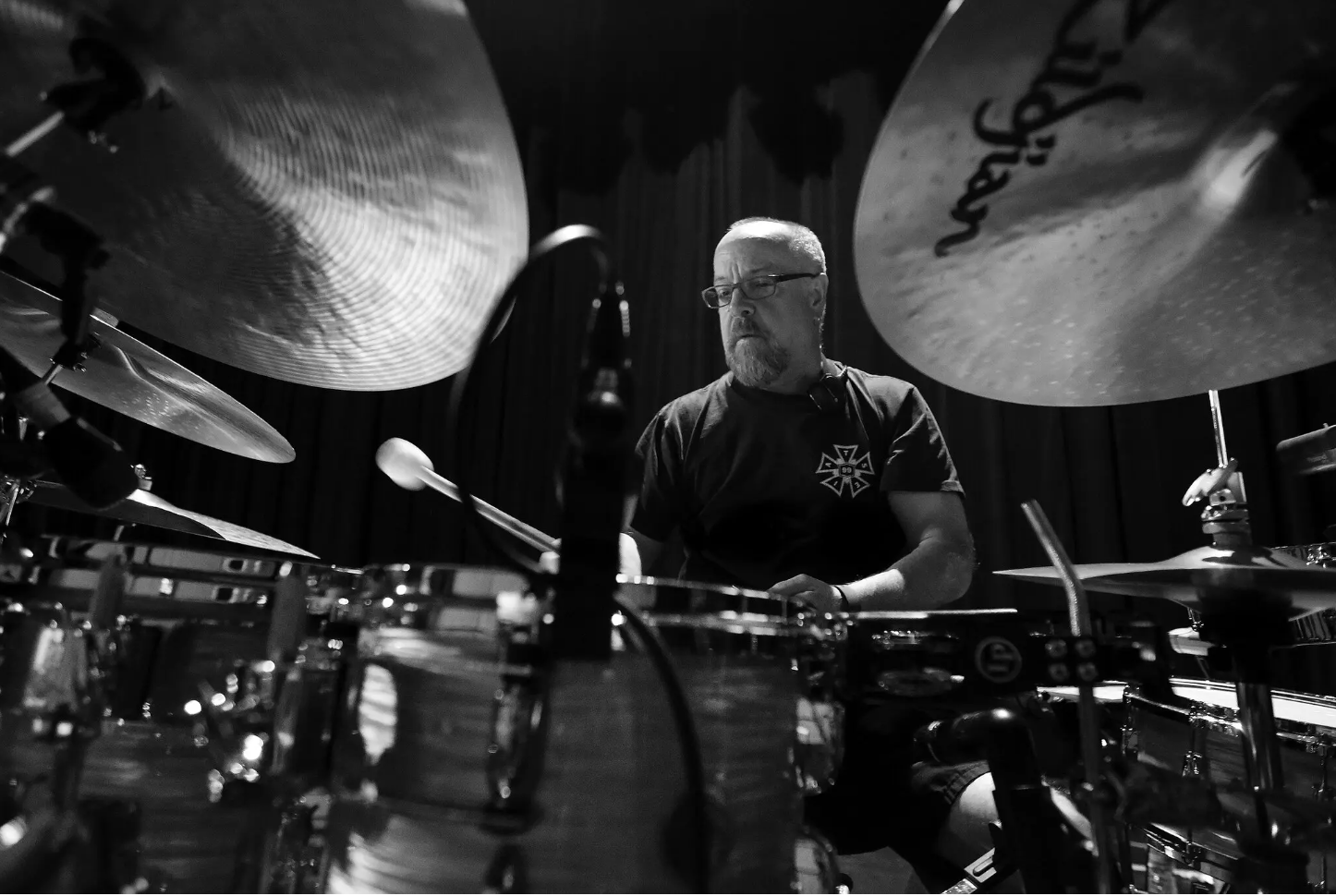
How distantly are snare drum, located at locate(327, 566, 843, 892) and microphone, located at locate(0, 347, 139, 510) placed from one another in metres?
0.20

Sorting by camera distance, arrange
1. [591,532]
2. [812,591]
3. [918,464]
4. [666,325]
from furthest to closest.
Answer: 1. [666,325]
2. [918,464]
3. [812,591]
4. [591,532]

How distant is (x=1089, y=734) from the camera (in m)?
0.61

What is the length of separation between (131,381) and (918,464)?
1167 millimetres

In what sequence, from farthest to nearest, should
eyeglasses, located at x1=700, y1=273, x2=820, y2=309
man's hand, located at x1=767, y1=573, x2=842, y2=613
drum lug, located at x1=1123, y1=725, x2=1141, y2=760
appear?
eyeglasses, located at x1=700, y1=273, x2=820, y2=309
drum lug, located at x1=1123, y1=725, x2=1141, y2=760
man's hand, located at x1=767, y1=573, x2=842, y2=613

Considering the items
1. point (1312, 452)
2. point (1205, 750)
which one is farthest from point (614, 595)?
point (1205, 750)

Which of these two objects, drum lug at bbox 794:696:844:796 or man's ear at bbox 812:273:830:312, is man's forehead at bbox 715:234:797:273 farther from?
drum lug at bbox 794:696:844:796

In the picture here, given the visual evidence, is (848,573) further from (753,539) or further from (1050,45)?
(1050,45)

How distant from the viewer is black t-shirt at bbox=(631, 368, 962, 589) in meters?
1.39

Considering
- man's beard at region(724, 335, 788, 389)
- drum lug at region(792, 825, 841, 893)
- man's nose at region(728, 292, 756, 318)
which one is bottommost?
drum lug at region(792, 825, 841, 893)

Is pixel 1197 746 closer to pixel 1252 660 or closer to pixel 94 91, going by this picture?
pixel 1252 660

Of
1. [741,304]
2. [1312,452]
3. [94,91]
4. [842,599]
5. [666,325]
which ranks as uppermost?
[666,325]

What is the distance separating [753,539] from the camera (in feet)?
4.69

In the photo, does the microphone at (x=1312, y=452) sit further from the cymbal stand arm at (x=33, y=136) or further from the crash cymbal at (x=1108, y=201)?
the cymbal stand arm at (x=33, y=136)

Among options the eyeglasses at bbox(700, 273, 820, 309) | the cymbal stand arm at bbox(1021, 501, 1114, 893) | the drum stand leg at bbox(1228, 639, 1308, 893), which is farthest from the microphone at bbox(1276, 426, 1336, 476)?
the eyeglasses at bbox(700, 273, 820, 309)
